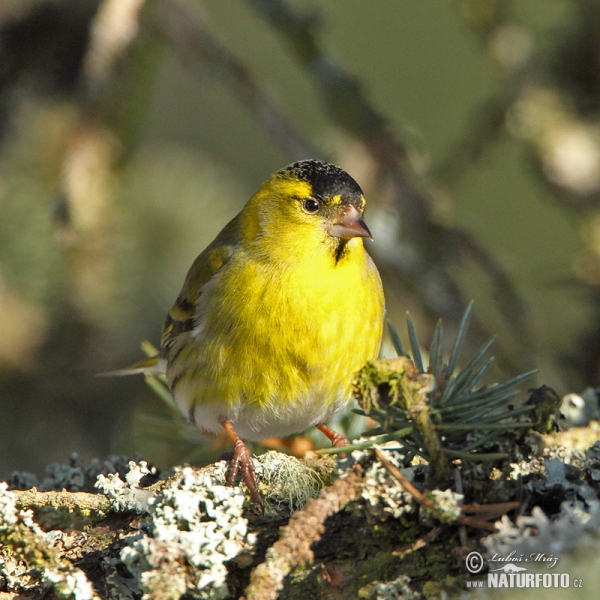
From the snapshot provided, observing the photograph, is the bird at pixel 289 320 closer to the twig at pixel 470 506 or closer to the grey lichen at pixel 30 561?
the grey lichen at pixel 30 561

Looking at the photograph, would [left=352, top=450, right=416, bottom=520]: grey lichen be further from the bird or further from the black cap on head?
the black cap on head

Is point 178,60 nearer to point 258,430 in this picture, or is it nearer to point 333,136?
point 333,136

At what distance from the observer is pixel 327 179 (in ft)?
8.70

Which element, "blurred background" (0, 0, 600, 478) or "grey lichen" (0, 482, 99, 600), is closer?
"grey lichen" (0, 482, 99, 600)

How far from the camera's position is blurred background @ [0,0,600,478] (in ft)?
8.68

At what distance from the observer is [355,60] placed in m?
6.47

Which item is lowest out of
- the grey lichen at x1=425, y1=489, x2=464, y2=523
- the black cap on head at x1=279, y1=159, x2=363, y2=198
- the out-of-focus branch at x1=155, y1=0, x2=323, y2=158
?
the grey lichen at x1=425, y1=489, x2=464, y2=523

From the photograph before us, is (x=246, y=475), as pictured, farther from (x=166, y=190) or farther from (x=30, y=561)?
(x=166, y=190)

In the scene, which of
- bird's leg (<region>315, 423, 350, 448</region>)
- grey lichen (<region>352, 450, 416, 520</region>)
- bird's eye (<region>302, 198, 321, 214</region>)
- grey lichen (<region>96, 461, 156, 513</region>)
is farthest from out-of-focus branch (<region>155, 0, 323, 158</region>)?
grey lichen (<region>352, 450, 416, 520</region>)

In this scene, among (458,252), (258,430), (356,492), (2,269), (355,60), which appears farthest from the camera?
(355,60)

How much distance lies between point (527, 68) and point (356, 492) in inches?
94.2

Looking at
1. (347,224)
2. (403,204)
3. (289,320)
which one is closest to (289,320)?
(289,320)

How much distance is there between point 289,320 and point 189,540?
1.12 meters

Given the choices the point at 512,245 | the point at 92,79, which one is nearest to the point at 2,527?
the point at 92,79
